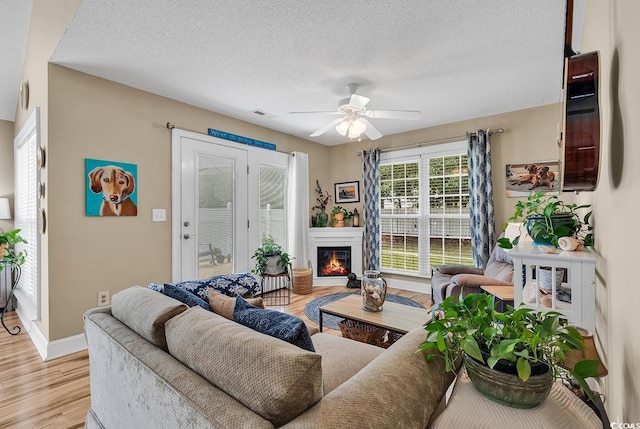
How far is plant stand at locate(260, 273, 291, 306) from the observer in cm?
392

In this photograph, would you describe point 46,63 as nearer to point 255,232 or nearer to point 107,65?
point 107,65

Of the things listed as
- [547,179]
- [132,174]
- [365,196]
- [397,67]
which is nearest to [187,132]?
[132,174]

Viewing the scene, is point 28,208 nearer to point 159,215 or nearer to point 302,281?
point 159,215

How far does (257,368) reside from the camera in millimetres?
787

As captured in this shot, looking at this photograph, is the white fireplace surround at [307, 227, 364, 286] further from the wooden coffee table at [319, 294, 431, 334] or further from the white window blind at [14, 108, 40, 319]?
the white window blind at [14, 108, 40, 319]

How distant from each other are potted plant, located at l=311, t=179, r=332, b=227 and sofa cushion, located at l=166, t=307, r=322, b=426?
4018 millimetres

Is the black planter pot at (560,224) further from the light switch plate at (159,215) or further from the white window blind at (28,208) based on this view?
the white window blind at (28,208)

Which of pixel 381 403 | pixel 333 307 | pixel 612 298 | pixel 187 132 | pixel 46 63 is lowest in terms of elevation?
pixel 333 307

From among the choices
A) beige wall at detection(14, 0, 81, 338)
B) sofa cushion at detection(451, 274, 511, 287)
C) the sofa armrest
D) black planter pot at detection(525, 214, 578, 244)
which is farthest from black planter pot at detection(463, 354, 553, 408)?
beige wall at detection(14, 0, 81, 338)

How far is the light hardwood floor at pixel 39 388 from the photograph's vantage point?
172 cm


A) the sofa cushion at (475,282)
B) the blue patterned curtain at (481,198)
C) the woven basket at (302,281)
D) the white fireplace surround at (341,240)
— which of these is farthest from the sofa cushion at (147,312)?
the blue patterned curtain at (481,198)

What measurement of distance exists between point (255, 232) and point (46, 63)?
2626 millimetres

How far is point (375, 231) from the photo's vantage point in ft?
15.3

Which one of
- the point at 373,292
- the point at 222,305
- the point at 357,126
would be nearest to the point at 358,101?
the point at 357,126
